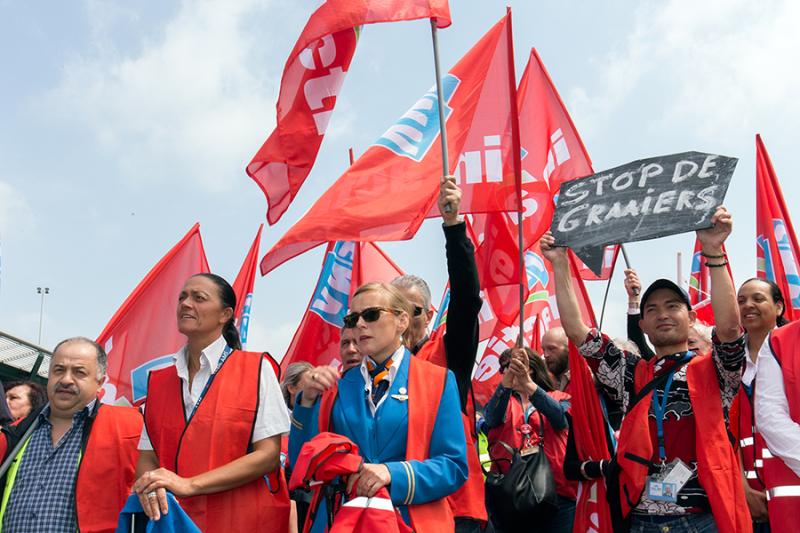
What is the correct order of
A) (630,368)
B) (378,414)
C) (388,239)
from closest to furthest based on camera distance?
(378,414) < (630,368) < (388,239)

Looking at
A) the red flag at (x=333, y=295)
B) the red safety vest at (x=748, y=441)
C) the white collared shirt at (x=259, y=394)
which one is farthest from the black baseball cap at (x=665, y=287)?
the red flag at (x=333, y=295)

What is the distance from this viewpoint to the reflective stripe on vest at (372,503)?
9.92 feet

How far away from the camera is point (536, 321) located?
7715 millimetres

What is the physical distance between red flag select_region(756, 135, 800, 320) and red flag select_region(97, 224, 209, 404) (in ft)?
16.7

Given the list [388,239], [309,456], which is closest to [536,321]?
[388,239]

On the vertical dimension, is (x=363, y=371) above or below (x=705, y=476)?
above

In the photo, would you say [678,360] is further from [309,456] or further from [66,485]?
[66,485]

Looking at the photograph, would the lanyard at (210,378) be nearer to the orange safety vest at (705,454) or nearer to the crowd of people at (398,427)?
the crowd of people at (398,427)

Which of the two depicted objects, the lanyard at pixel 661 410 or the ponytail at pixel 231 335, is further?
the ponytail at pixel 231 335

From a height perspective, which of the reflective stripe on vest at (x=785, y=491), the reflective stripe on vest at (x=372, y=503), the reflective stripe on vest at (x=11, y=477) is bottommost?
the reflective stripe on vest at (x=785, y=491)

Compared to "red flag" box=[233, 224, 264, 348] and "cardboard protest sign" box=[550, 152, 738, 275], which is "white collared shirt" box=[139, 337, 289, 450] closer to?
"cardboard protest sign" box=[550, 152, 738, 275]

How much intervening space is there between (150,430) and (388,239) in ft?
5.72

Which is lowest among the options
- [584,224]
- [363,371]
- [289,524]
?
[289,524]

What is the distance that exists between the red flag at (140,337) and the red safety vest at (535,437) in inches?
130
